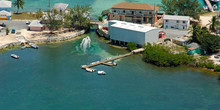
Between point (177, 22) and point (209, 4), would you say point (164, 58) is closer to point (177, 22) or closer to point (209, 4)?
point (177, 22)

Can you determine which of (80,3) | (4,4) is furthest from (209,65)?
(80,3)

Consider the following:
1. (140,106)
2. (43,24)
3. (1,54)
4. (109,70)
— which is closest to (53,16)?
(43,24)

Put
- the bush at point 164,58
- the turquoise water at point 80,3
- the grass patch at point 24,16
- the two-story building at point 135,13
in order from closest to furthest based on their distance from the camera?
the bush at point 164,58
the two-story building at point 135,13
the grass patch at point 24,16
the turquoise water at point 80,3

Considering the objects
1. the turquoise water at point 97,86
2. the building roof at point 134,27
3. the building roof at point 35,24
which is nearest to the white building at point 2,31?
the building roof at point 35,24

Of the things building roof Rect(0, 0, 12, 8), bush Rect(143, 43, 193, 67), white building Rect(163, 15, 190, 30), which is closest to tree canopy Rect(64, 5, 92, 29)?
white building Rect(163, 15, 190, 30)

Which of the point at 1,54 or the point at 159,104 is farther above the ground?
the point at 1,54

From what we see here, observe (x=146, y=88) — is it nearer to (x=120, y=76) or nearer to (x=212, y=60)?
(x=120, y=76)

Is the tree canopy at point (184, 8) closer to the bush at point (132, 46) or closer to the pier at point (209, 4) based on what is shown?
the pier at point (209, 4)
